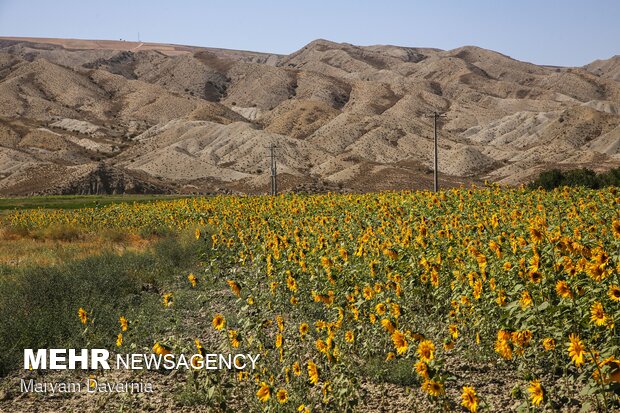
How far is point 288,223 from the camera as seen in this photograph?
13.0 meters

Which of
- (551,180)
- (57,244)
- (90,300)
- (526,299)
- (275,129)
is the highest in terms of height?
(275,129)

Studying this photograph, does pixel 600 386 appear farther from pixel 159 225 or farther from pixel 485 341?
pixel 159 225

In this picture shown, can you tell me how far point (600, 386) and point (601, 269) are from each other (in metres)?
0.89

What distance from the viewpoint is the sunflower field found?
4.69 meters

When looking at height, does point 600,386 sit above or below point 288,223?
below

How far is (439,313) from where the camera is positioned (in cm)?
827

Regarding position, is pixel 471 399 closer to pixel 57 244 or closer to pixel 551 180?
pixel 57 244

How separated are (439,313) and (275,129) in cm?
9729

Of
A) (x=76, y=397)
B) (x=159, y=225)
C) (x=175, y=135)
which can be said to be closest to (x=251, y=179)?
(x=175, y=135)

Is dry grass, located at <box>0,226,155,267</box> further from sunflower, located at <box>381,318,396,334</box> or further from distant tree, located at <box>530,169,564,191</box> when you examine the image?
distant tree, located at <box>530,169,564,191</box>

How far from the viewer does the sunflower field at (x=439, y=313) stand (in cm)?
469

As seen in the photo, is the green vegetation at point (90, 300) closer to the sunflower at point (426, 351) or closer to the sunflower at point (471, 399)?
the sunflower at point (426, 351)

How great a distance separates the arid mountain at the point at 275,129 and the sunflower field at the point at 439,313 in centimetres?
4865

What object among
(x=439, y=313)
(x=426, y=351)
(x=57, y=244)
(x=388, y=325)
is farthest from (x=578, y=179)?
(x=426, y=351)
